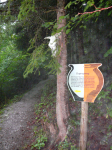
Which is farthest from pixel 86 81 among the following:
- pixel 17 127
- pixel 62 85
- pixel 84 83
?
pixel 17 127

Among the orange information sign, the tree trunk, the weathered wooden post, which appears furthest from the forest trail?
the orange information sign

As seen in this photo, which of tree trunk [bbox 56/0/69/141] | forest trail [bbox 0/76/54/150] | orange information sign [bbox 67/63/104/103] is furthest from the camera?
forest trail [bbox 0/76/54/150]

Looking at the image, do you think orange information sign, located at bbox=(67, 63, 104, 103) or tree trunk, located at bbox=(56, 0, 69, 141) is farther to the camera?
tree trunk, located at bbox=(56, 0, 69, 141)

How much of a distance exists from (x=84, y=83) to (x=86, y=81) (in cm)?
7

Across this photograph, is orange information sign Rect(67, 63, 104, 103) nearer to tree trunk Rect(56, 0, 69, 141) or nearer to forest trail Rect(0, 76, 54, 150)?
tree trunk Rect(56, 0, 69, 141)

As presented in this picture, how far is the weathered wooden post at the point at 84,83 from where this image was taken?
9.56ft

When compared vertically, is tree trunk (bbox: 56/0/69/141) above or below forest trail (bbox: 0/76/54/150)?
above

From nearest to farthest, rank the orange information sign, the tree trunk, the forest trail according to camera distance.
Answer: the orange information sign < the tree trunk < the forest trail

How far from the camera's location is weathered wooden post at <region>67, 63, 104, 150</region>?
291cm

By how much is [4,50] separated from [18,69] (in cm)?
318

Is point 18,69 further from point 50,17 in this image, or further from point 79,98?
point 79,98

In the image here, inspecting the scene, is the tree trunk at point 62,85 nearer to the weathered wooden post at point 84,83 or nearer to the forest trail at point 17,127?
the weathered wooden post at point 84,83

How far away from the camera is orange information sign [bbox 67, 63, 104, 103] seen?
9.54 ft

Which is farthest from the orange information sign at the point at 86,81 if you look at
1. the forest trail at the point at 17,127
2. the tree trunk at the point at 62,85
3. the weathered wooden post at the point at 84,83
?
the forest trail at the point at 17,127
